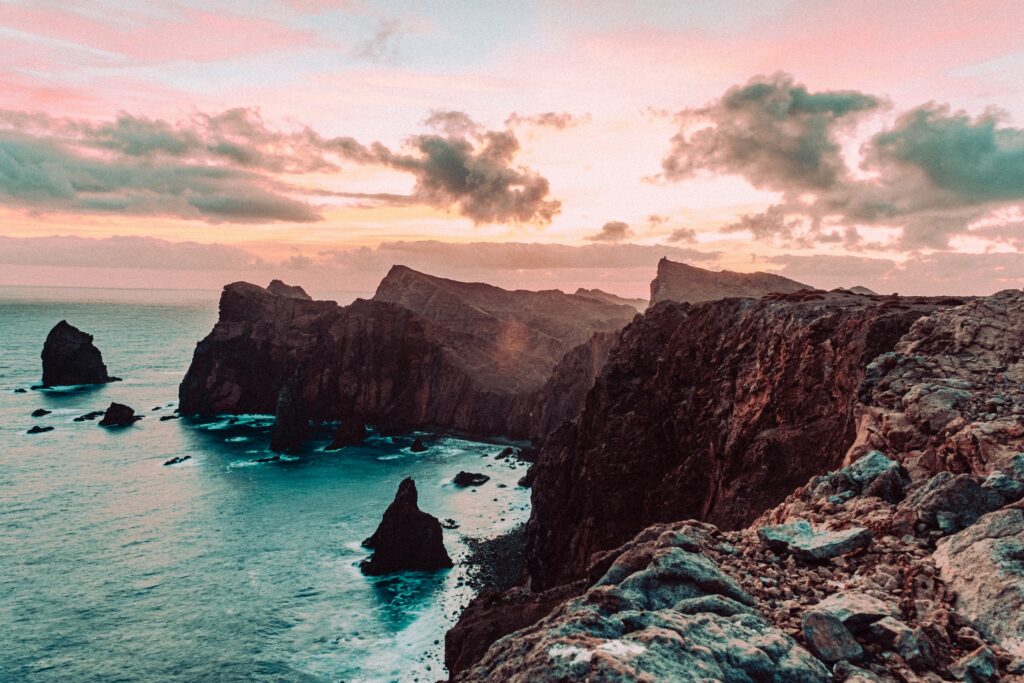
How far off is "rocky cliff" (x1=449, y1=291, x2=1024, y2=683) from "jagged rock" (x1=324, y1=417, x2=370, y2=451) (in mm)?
106664

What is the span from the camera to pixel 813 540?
11.9m

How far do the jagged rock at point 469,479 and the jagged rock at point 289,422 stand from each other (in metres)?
42.2

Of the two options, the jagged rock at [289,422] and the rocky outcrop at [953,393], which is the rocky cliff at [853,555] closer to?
the rocky outcrop at [953,393]

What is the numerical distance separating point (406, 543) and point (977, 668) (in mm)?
64698

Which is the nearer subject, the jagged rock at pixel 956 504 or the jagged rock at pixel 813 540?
the jagged rock at pixel 813 540

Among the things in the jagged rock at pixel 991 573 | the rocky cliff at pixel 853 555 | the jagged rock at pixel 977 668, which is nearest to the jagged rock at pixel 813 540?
the rocky cliff at pixel 853 555

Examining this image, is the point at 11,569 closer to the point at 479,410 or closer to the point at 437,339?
the point at 479,410

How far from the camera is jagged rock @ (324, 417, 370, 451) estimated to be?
12638cm

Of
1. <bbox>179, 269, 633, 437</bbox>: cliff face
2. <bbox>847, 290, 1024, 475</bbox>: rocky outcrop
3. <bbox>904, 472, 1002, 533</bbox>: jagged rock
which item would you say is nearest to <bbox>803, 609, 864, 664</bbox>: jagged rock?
<bbox>904, 472, 1002, 533</bbox>: jagged rock

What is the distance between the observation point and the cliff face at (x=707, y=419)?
95.7ft

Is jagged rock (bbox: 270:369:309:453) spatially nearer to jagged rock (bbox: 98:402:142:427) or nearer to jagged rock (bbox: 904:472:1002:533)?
jagged rock (bbox: 98:402:142:427)

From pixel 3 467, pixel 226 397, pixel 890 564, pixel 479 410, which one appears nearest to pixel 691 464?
pixel 890 564

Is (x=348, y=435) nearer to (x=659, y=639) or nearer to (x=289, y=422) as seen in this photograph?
(x=289, y=422)

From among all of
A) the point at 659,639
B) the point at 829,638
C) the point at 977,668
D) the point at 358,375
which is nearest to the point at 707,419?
the point at 977,668
